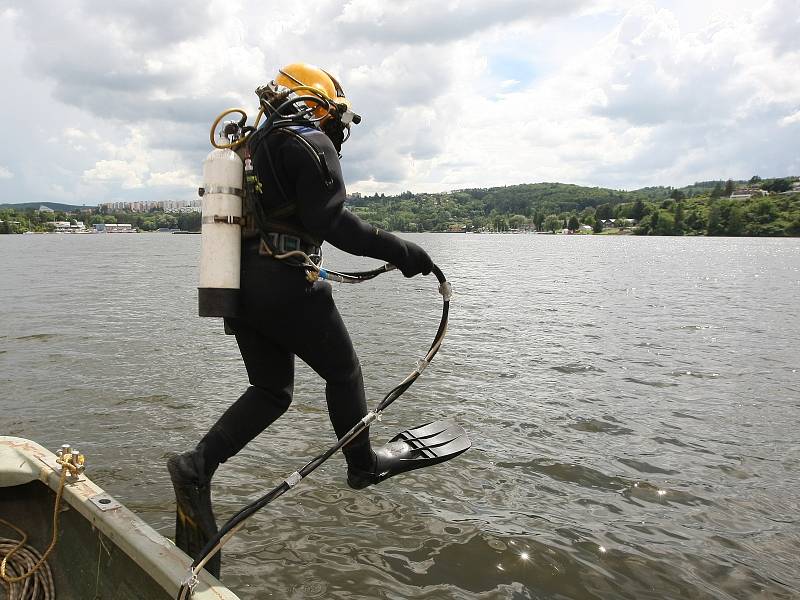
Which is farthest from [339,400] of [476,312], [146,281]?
[146,281]

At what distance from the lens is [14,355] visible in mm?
13078

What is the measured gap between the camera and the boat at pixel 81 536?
3.14 m

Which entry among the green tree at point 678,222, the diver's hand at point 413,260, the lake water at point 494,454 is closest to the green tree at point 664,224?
the green tree at point 678,222

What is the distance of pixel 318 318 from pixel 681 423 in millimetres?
7312

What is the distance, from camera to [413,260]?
160 inches

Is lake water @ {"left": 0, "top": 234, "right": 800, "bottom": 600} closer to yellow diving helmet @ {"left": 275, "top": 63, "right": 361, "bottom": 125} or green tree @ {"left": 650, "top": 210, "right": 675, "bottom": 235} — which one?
yellow diving helmet @ {"left": 275, "top": 63, "right": 361, "bottom": 125}

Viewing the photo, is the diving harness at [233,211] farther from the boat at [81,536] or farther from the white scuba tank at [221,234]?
the boat at [81,536]

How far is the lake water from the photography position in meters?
4.86

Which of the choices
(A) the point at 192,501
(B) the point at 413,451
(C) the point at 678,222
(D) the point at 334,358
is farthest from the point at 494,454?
(C) the point at 678,222

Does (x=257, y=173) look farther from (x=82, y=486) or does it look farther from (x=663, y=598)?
(x=663, y=598)

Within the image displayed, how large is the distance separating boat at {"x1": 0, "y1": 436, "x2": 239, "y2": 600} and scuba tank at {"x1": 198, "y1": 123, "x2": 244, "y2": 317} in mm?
1358

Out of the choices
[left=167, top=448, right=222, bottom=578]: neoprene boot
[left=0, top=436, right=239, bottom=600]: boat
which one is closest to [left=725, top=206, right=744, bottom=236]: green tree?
[left=167, top=448, right=222, bottom=578]: neoprene boot

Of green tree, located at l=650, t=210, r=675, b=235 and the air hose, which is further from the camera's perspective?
green tree, located at l=650, t=210, r=675, b=235

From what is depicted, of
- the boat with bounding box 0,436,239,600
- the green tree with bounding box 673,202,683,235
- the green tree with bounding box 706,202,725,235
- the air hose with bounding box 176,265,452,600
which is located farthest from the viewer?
the green tree with bounding box 673,202,683,235
